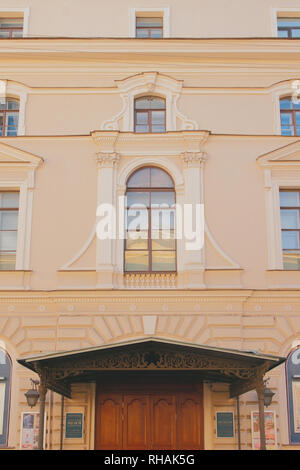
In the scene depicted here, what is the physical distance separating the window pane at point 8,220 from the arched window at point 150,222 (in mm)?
3006

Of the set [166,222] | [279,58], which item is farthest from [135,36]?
[166,222]

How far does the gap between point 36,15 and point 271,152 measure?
8.06m

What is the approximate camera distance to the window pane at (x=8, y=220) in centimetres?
1778

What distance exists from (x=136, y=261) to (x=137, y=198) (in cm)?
179

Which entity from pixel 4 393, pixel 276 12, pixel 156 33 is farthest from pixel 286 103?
pixel 4 393

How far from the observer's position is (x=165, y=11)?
1961 cm

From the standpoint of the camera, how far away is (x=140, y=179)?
1812cm

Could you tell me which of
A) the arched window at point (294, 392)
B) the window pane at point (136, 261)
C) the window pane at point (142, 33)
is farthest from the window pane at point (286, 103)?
the arched window at point (294, 392)

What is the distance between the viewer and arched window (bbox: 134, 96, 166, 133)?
18.6 meters

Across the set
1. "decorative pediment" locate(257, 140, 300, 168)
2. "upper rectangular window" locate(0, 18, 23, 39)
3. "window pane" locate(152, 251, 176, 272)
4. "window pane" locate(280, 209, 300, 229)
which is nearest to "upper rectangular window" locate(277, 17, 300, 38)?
"decorative pediment" locate(257, 140, 300, 168)

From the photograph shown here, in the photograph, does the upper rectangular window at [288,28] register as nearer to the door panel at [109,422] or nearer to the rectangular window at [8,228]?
the rectangular window at [8,228]

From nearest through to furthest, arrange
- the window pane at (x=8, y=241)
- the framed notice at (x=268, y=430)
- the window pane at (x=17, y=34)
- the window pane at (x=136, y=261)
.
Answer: the framed notice at (x=268, y=430) → the window pane at (x=136, y=261) → the window pane at (x=8, y=241) → the window pane at (x=17, y=34)
